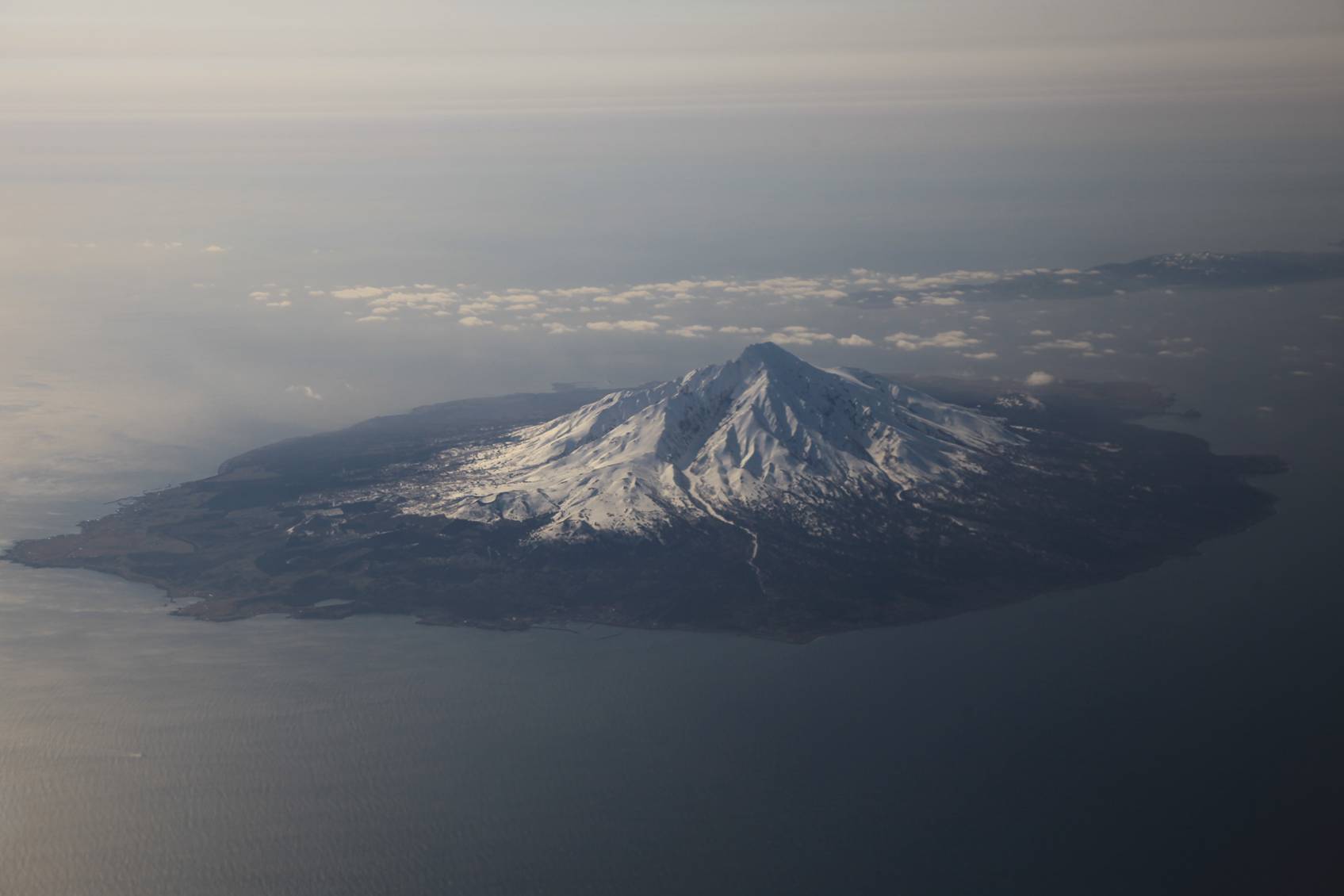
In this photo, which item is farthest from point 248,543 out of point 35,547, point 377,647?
point 377,647

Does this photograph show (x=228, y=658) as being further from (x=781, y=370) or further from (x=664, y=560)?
(x=781, y=370)

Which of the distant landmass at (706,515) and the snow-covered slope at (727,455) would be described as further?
the snow-covered slope at (727,455)

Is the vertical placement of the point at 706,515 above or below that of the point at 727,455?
below

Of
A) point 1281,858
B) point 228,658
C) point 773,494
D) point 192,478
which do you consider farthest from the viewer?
point 192,478

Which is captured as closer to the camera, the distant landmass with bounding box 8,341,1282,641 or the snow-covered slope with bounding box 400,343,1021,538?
the distant landmass with bounding box 8,341,1282,641
